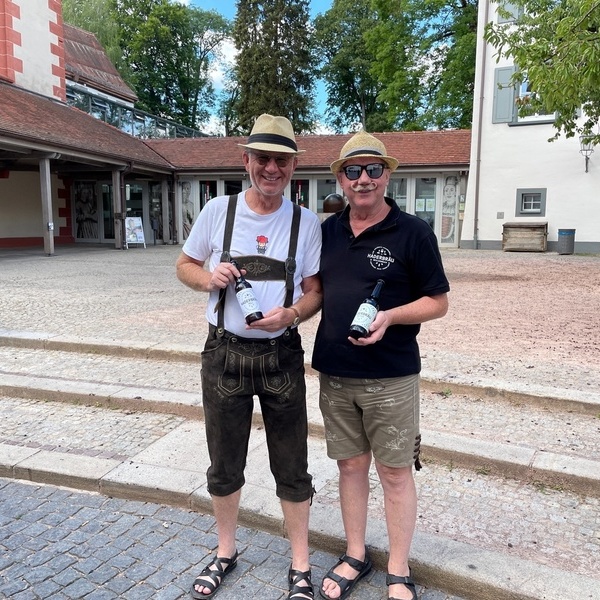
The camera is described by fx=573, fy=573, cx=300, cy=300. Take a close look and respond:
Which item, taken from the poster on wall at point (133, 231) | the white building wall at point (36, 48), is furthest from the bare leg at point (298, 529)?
the white building wall at point (36, 48)

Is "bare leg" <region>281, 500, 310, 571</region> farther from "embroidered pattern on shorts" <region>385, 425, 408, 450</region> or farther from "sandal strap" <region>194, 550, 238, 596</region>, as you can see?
"embroidered pattern on shorts" <region>385, 425, 408, 450</region>

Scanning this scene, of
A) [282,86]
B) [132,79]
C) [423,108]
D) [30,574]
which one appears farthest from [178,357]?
[132,79]

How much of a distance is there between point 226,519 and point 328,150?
2156 centimetres

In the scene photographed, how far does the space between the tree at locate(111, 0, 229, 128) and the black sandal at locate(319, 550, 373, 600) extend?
47.7 meters

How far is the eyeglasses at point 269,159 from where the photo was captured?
2.37 metres

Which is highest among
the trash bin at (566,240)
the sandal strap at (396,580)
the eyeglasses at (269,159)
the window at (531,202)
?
the window at (531,202)

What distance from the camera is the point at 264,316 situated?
2.28 meters

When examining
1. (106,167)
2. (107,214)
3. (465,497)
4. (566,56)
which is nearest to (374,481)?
(465,497)

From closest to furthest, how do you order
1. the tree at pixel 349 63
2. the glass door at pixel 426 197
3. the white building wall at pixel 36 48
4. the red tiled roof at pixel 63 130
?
the red tiled roof at pixel 63 130, the white building wall at pixel 36 48, the glass door at pixel 426 197, the tree at pixel 349 63

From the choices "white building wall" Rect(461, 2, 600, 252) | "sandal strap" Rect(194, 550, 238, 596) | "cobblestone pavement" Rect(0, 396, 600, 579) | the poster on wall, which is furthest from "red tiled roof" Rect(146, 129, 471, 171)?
"sandal strap" Rect(194, 550, 238, 596)

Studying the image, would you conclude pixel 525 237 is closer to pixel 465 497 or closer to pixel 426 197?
pixel 426 197

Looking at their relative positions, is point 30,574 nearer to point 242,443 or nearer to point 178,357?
point 242,443

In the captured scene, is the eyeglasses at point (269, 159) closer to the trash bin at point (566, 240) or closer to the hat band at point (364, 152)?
the hat band at point (364, 152)

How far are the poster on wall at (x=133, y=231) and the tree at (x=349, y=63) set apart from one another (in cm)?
2258
